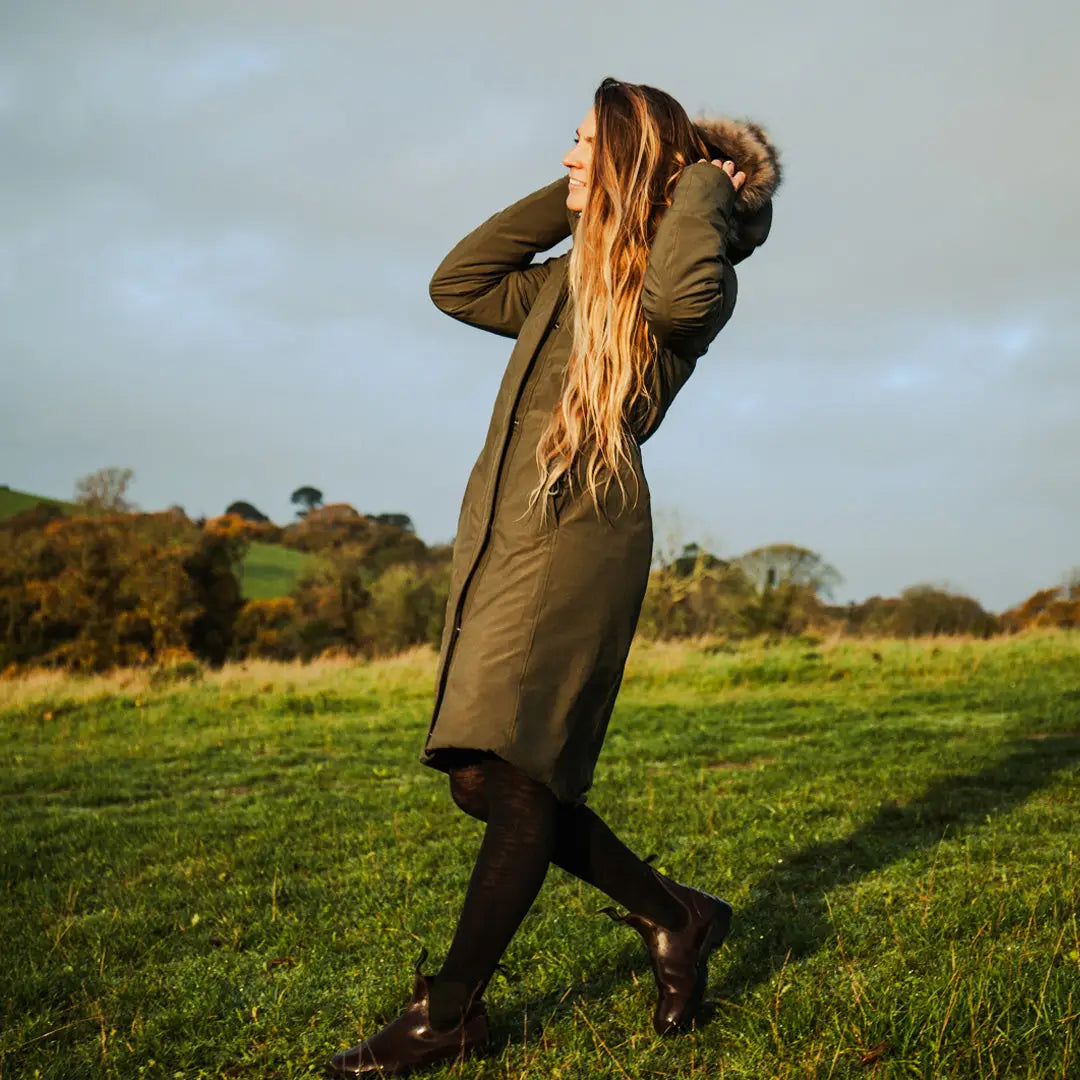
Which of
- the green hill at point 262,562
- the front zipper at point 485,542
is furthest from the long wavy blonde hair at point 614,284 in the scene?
the green hill at point 262,562

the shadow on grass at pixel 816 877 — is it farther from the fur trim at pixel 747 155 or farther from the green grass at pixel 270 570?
the green grass at pixel 270 570

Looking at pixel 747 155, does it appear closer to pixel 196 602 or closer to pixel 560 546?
pixel 560 546

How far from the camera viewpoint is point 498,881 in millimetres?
2559

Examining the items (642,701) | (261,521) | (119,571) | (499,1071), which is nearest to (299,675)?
(642,701)

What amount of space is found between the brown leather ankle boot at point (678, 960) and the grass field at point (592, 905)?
0.07 meters

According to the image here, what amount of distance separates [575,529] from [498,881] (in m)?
0.86

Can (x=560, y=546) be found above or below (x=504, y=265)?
below

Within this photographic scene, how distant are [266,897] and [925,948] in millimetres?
2751

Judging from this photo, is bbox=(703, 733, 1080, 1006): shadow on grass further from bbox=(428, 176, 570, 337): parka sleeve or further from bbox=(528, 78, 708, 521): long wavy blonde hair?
bbox=(428, 176, 570, 337): parka sleeve

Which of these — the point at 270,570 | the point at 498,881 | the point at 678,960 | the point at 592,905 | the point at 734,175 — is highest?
the point at 734,175

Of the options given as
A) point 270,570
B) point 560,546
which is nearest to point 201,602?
point 270,570

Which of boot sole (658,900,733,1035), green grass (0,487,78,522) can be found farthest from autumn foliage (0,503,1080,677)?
boot sole (658,900,733,1035)

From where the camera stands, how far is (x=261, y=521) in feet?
201

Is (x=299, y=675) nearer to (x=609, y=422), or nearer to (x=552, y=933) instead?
(x=552, y=933)
